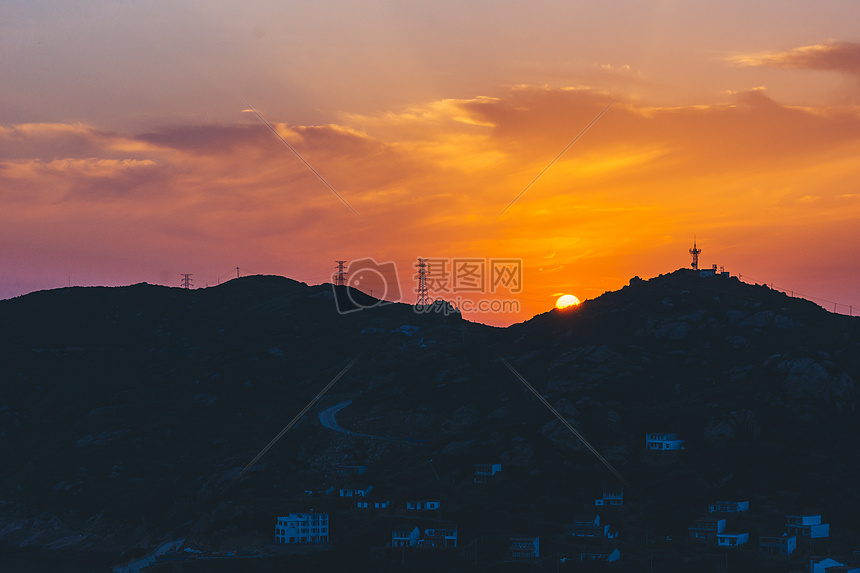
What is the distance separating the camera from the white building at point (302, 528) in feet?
579

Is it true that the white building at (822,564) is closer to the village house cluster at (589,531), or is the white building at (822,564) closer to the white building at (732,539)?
the village house cluster at (589,531)

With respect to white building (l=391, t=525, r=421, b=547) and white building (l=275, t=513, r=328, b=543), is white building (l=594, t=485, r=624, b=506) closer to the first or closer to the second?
white building (l=391, t=525, r=421, b=547)

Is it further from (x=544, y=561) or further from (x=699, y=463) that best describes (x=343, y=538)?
(x=699, y=463)

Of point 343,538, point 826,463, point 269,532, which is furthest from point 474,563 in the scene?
point 826,463

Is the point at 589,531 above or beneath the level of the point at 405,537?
above

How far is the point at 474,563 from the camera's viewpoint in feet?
539

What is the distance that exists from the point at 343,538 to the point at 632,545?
2034 inches

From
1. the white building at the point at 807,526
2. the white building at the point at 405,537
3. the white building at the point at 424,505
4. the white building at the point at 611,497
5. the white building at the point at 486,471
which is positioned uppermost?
the white building at the point at 486,471

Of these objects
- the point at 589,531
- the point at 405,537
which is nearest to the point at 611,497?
the point at 589,531

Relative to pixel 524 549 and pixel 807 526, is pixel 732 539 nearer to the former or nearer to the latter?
pixel 807 526

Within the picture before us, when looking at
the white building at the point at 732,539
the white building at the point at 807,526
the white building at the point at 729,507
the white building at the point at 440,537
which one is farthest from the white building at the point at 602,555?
the white building at the point at 807,526

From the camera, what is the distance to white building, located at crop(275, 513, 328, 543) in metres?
177

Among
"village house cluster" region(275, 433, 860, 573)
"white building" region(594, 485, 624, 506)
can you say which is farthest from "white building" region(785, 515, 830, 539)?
"white building" region(594, 485, 624, 506)

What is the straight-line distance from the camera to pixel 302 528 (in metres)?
178
